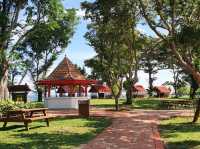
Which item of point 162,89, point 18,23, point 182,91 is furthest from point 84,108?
point 162,89

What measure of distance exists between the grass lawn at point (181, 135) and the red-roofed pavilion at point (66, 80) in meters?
16.5

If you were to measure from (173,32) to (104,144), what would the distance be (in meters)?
9.19

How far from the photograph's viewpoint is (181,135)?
20.6 meters

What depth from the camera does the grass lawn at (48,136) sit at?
16.5 metres

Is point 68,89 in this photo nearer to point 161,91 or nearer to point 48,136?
point 48,136

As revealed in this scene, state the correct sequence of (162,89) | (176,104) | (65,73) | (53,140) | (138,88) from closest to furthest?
(53,140)
(65,73)
(176,104)
(162,89)
(138,88)

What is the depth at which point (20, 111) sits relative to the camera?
829 inches

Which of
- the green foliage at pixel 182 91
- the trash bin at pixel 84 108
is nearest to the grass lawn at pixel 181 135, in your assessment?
the trash bin at pixel 84 108

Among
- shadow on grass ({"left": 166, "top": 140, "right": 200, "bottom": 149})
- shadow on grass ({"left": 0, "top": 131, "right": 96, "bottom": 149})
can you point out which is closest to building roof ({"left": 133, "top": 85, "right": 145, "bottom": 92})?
shadow on grass ({"left": 0, "top": 131, "right": 96, "bottom": 149})

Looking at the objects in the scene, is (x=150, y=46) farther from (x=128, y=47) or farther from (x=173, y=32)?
(x=173, y=32)

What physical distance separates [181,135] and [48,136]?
17.7 feet

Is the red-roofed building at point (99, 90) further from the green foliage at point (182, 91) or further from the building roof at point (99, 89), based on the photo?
the green foliage at point (182, 91)

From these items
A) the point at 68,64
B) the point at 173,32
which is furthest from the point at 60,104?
the point at 173,32

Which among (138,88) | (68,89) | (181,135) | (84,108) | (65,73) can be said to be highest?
(138,88)
